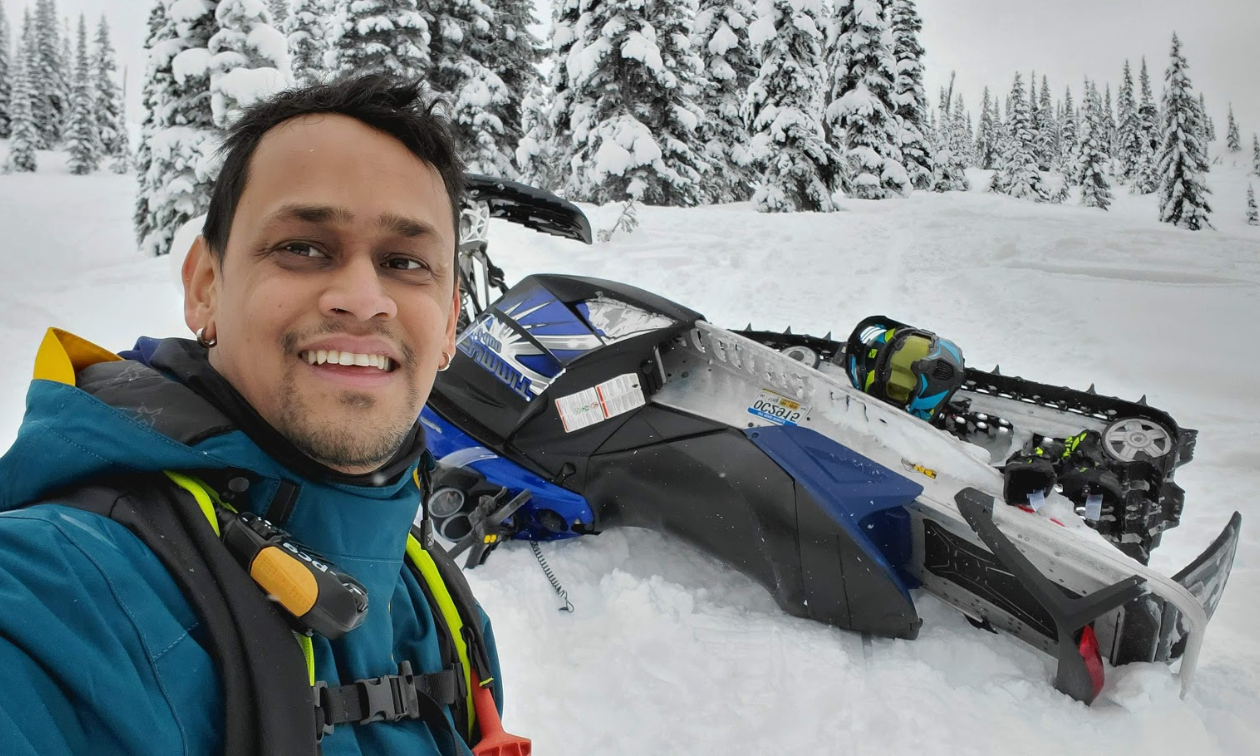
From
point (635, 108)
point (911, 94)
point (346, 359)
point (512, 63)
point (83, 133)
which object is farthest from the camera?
point (83, 133)

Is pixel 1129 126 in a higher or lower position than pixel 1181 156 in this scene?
higher

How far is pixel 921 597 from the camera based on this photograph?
3068mm

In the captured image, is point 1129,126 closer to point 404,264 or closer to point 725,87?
point 404,264

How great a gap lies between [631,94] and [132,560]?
1988 cm

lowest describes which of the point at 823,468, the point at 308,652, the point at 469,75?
the point at 823,468

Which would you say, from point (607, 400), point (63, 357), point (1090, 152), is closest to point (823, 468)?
point (607, 400)

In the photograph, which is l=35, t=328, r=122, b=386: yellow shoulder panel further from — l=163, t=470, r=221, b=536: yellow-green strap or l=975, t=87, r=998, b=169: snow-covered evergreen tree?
l=975, t=87, r=998, b=169: snow-covered evergreen tree

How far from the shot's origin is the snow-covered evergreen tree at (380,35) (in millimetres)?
18328

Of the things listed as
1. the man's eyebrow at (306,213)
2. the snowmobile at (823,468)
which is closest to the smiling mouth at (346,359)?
the man's eyebrow at (306,213)

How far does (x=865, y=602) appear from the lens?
2777mm

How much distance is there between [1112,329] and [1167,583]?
17.8 feet

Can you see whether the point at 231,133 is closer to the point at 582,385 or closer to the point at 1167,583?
the point at 582,385

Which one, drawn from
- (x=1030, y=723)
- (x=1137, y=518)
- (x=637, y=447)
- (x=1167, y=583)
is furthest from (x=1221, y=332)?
(x=637, y=447)

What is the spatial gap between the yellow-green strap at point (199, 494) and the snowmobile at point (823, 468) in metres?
1.50
